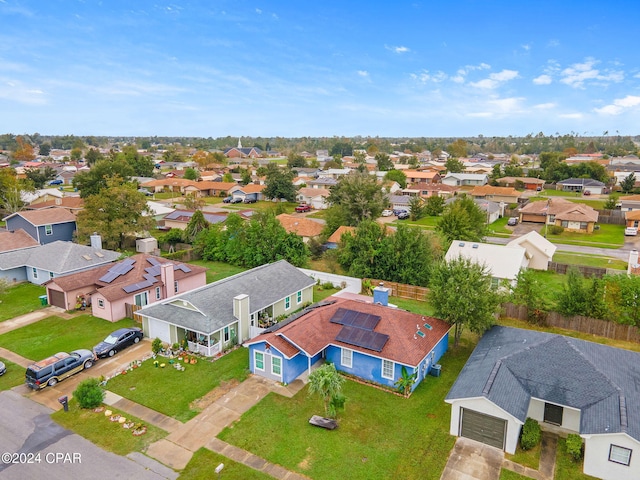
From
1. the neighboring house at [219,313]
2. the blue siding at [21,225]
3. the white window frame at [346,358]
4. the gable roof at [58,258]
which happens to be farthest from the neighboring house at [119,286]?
the blue siding at [21,225]

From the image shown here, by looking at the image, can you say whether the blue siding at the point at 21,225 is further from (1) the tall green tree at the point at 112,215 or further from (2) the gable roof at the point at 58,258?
(2) the gable roof at the point at 58,258

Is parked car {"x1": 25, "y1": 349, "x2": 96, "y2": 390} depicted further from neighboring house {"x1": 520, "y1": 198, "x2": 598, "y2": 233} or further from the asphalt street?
neighboring house {"x1": 520, "y1": 198, "x2": 598, "y2": 233}

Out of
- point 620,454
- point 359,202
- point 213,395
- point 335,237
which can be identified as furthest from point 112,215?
point 620,454

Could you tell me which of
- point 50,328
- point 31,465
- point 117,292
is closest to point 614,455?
point 31,465

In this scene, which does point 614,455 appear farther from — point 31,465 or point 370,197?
point 370,197

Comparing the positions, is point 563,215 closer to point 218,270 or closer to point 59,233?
point 218,270

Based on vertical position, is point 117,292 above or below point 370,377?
above
